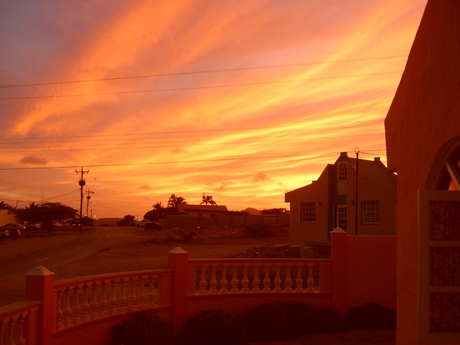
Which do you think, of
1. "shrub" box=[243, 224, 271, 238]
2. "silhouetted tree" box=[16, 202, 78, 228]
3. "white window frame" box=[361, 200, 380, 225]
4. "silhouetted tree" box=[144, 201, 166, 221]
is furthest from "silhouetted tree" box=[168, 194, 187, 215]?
"white window frame" box=[361, 200, 380, 225]

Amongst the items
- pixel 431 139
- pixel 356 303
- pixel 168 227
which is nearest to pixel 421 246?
pixel 431 139

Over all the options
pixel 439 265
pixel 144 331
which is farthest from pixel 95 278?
pixel 439 265

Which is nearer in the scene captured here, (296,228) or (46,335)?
(46,335)

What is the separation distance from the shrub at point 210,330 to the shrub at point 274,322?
0.25 meters

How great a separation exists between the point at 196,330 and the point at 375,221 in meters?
17.6

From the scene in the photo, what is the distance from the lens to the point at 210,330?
30.7 ft

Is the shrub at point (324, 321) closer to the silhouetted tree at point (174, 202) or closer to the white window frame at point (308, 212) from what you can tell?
the white window frame at point (308, 212)

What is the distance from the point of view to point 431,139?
545 centimetres

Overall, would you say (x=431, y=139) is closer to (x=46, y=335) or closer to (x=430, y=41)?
(x=430, y=41)

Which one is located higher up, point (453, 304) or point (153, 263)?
point (453, 304)

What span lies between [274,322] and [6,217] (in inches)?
3396

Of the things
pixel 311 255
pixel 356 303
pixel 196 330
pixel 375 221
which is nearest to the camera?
pixel 196 330

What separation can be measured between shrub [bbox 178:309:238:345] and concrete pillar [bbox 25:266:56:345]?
3.10m

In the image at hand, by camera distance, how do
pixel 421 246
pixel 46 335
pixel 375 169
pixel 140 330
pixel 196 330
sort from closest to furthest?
pixel 421 246, pixel 46 335, pixel 140 330, pixel 196 330, pixel 375 169
